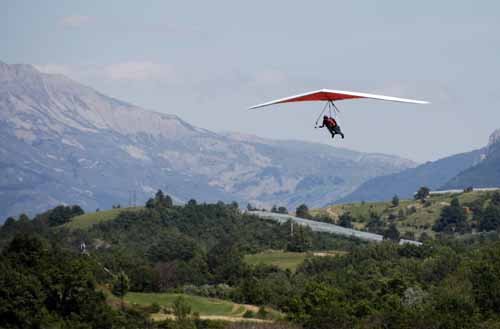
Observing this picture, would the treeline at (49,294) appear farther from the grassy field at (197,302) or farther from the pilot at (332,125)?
the pilot at (332,125)

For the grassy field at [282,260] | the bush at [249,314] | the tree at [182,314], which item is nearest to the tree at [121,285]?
the tree at [182,314]

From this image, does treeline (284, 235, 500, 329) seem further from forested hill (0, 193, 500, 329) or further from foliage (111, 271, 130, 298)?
foliage (111, 271, 130, 298)

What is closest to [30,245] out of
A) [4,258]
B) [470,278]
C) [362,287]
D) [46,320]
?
[4,258]

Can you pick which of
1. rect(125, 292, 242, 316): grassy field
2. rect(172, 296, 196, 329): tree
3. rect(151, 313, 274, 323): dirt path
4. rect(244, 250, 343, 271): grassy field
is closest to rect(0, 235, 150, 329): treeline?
rect(151, 313, 274, 323): dirt path

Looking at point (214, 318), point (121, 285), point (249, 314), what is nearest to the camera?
point (214, 318)

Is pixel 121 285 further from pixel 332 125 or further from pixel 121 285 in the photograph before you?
pixel 332 125

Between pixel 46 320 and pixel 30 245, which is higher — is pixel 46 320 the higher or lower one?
the lower one

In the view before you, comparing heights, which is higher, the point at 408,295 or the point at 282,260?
the point at 282,260

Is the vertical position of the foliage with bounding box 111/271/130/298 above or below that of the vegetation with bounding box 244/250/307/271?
below

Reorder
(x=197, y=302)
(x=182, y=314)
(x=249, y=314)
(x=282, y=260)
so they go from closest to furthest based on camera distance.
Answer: (x=182, y=314) → (x=249, y=314) → (x=197, y=302) → (x=282, y=260)

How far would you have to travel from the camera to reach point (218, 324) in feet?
377

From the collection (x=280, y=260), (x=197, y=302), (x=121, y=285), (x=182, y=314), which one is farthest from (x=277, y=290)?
(x=280, y=260)

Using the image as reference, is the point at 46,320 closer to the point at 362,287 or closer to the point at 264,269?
the point at 362,287

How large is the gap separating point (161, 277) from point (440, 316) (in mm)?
55152
